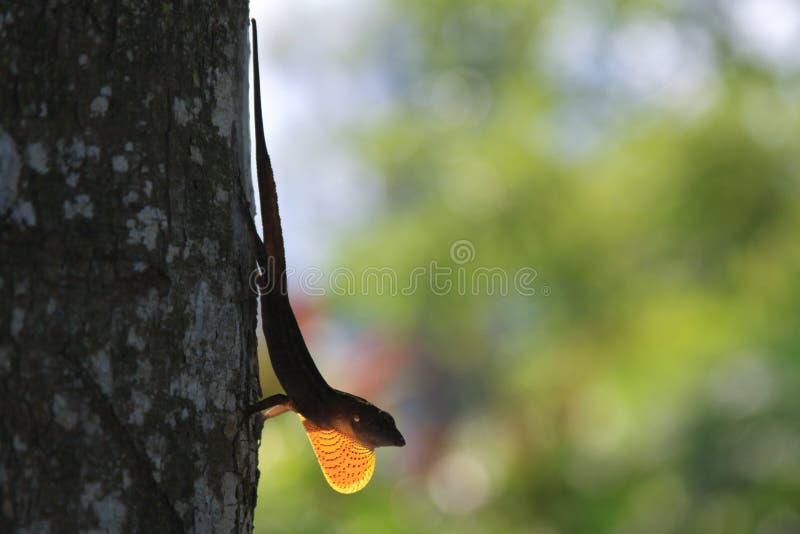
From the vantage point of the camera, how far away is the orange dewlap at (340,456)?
6.11ft

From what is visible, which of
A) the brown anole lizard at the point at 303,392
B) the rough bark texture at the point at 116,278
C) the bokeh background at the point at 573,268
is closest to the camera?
the rough bark texture at the point at 116,278

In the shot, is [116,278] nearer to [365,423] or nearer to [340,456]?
[365,423]

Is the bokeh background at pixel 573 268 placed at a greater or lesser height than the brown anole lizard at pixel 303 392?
greater

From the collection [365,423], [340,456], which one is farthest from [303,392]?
[340,456]

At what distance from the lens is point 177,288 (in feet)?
4.05

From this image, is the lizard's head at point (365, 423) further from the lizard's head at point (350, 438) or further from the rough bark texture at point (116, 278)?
the rough bark texture at point (116, 278)

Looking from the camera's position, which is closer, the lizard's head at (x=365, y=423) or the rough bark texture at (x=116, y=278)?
the rough bark texture at (x=116, y=278)

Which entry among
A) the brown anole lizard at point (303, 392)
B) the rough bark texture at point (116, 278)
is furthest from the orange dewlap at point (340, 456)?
the rough bark texture at point (116, 278)

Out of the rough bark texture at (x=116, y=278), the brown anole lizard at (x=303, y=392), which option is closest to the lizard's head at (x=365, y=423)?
the brown anole lizard at (x=303, y=392)

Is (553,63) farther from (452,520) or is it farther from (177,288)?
(177,288)

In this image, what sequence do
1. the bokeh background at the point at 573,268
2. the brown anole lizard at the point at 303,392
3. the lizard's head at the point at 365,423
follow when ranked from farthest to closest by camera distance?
the bokeh background at the point at 573,268 → the lizard's head at the point at 365,423 → the brown anole lizard at the point at 303,392

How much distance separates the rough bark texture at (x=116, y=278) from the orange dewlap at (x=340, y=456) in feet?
1.72

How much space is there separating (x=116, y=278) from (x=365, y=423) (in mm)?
818

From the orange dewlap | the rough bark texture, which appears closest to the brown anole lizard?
the orange dewlap
